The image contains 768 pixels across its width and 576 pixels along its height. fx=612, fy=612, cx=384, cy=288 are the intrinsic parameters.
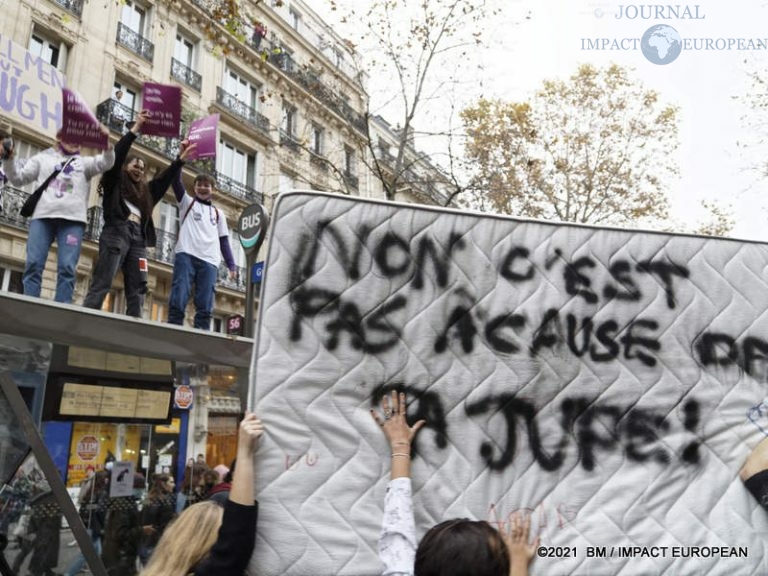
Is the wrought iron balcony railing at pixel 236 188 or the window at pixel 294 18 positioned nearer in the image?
the wrought iron balcony railing at pixel 236 188

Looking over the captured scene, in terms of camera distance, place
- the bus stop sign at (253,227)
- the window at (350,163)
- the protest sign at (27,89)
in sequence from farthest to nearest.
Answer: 1. the window at (350,163)
2. the bus stop sign at (253,227)
3. the protest sign at (27,89)

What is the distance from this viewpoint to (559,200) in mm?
20250

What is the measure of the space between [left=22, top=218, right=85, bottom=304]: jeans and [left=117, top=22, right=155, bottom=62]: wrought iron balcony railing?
15.9 metres

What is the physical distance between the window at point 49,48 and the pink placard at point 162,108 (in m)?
14.1

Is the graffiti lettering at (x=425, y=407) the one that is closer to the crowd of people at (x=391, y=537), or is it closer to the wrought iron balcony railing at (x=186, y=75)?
the crowd of people at (x=391, y=537)

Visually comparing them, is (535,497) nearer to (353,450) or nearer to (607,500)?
(607,500)

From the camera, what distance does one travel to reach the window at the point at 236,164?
21.5 m

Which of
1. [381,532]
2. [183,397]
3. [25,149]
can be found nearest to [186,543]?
[381,532]

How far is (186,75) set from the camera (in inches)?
797

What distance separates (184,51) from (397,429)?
21.8 metres

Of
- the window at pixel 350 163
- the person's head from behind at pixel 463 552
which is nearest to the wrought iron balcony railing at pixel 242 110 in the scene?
the window at pixel 350 163

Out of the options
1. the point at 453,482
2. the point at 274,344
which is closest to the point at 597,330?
the point at 453,482

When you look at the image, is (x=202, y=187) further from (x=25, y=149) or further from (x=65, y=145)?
(x=25, y=149)

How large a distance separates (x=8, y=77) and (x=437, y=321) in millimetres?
4253
